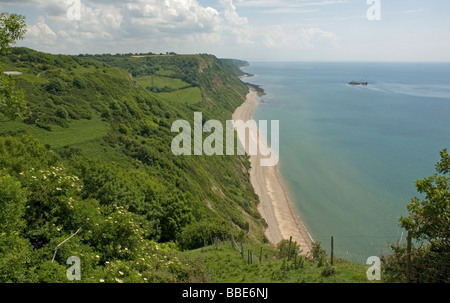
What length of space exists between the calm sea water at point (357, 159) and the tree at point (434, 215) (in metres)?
2.37

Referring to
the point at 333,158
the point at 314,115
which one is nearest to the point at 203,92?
the point at 314,115

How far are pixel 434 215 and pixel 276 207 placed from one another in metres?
39.4

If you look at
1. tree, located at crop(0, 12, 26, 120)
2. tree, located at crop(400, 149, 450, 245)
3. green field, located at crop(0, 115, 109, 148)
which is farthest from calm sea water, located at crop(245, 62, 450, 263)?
green field, located at crop(0, 115, 109, 148)

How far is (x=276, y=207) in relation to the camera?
48875mm

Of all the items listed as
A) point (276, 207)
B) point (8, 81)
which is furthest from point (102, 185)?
point (276, 207)

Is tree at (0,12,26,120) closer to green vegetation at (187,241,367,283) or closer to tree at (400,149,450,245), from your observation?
green vegetation at (187,241,367,283)

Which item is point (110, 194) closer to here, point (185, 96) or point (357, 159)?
point (357, 159)

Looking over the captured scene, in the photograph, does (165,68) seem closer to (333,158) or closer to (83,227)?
(333,158)

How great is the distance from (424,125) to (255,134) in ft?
179

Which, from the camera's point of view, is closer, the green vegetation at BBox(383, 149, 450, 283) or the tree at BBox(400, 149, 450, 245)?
the green vegetation at BBox(383, 149, 450, 283)

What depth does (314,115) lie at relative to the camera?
118 metres

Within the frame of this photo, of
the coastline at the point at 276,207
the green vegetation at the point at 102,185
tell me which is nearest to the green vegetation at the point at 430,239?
the green vegetation at the point at 102,185

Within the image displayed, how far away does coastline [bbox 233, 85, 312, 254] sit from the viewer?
40.3m

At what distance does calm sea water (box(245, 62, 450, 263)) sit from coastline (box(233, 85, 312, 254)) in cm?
173
